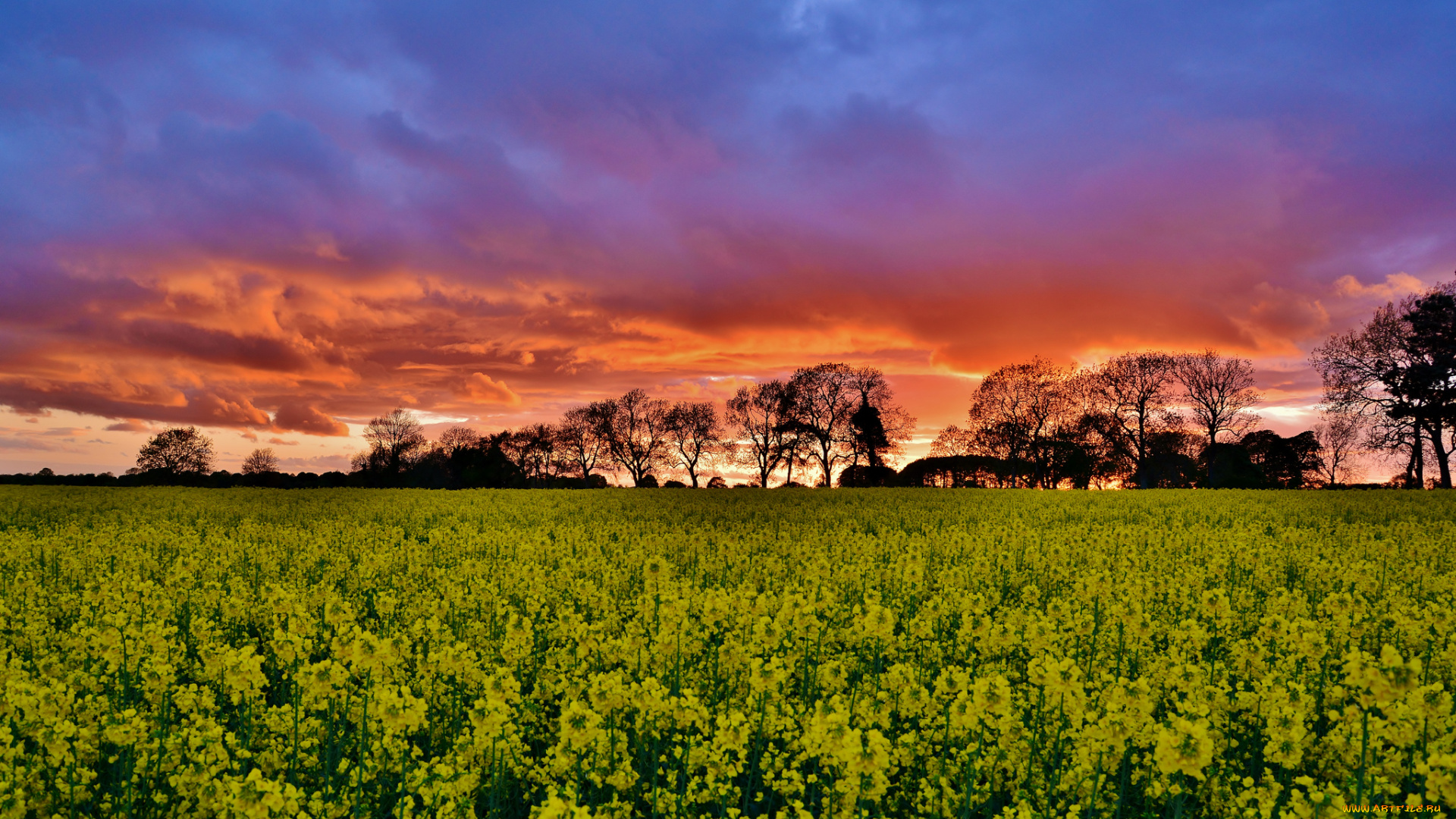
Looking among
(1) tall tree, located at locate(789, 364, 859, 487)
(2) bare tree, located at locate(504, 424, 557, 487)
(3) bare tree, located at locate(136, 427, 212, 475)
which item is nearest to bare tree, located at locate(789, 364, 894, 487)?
(1) tall tree, located at locate(789, 364, 859, 487)

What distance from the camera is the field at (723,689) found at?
149 inches

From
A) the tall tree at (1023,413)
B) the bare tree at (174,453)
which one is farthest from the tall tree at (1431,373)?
the bare tree at (174,453)

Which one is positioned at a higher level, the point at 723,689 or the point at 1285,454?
the point at 1285,454

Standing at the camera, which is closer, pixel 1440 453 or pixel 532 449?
pixel 1440 453

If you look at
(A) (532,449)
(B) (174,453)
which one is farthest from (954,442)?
(B) (174,453)

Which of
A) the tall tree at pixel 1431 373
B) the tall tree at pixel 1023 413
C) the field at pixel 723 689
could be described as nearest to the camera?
the field at pixel 723 689

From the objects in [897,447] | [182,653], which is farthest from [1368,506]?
[897,447]

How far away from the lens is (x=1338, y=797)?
3.24m

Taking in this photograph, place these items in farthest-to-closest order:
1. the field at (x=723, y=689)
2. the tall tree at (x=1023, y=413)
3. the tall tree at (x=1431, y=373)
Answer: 1. the tall tree at (x=1023, y=413)
2. the tall tree at (x=1431, y=373)
3. the field at (x=723, y=689)

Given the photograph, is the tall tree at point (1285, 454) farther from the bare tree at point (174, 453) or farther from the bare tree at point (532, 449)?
the bare tree at point (174, 453)

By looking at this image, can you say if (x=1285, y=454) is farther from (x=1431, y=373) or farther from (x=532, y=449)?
(x=532, y=449)

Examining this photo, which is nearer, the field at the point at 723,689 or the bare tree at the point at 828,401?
the field at the point at 723,689

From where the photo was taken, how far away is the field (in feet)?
12.5

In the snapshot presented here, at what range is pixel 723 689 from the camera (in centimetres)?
552
